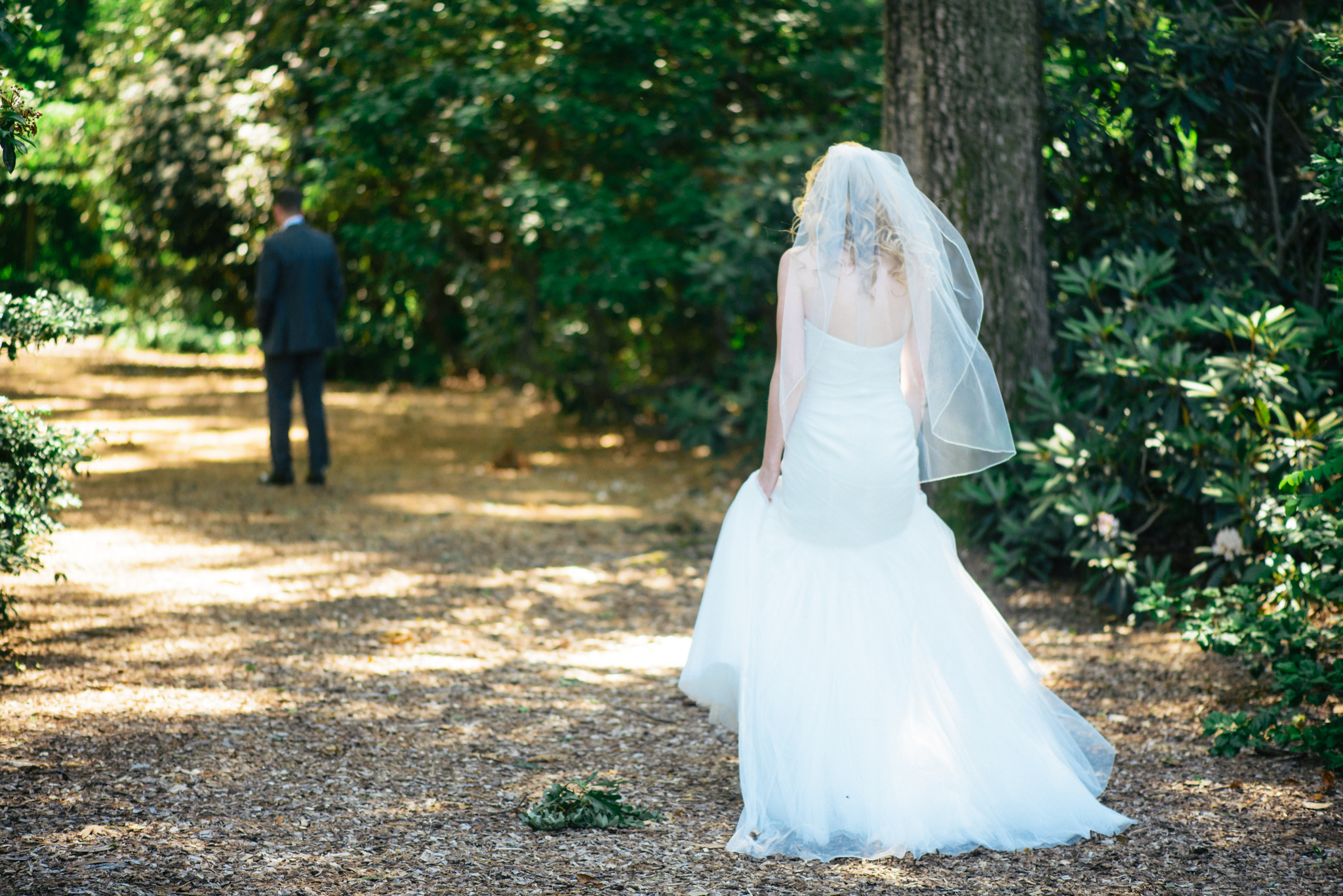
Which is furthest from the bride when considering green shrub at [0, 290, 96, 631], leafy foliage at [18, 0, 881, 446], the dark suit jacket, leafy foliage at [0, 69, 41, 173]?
the dark suit jacket

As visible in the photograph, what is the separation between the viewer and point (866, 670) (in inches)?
135

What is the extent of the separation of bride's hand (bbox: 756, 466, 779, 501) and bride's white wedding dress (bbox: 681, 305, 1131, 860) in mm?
21

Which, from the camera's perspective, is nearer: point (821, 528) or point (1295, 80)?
point (821, 528)

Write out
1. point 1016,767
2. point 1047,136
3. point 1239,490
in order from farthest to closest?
1. point 1047,136
2. point 1239,490
3. point 1016,767

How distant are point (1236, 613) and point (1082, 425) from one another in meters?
1.73

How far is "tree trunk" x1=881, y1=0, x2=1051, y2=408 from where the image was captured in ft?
19.2

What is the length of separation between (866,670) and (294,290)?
20.3 feet

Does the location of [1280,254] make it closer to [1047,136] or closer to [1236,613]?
[1047,136]

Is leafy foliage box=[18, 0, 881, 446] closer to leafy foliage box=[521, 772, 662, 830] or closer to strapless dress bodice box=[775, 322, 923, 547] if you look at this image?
strapless dress bodice box=[775, 322, 923, 547]

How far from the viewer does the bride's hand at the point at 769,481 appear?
364cm

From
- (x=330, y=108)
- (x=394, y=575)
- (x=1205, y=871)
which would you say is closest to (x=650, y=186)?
(x=330, y=108)

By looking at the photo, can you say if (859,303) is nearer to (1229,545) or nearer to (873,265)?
(873,265)

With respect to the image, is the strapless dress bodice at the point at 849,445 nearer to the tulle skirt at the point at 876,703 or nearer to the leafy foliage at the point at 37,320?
the tulle skirt at the point at 876,703

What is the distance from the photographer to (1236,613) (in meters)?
4.21
